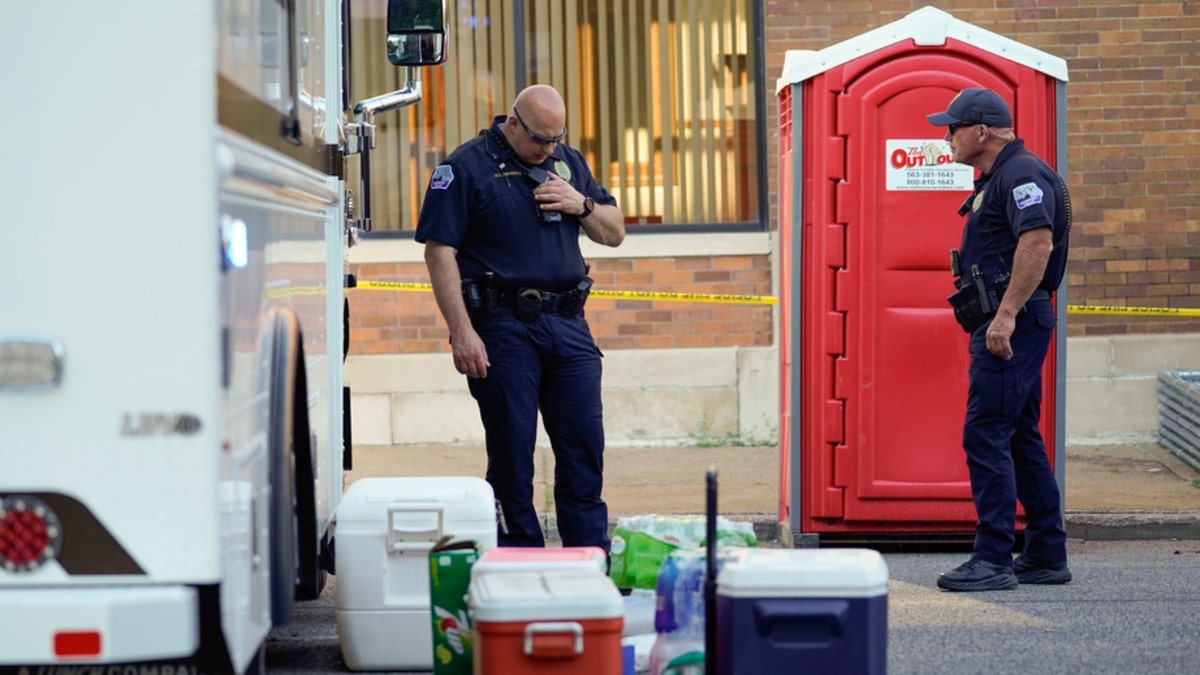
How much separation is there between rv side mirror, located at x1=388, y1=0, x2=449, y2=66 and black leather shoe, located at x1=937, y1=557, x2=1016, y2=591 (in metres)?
2.82

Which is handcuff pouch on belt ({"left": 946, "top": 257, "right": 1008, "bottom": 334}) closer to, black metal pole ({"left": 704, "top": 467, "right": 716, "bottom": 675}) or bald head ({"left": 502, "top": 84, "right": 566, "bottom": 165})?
bald head ({"left": 502, "top": 84, "right": 566, "bottom": 165})

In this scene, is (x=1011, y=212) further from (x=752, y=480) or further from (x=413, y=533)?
(x=752, y=480)

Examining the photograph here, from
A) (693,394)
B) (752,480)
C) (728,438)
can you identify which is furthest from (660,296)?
(752,480)

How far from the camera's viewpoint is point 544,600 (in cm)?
438

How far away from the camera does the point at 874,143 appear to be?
305 inches

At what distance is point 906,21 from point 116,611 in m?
5.04

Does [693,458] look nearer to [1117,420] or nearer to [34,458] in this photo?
[1117,420]

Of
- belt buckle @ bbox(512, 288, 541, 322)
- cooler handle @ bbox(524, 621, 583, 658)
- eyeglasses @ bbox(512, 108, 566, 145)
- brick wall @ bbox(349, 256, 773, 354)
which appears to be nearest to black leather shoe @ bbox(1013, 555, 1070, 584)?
belt buckle @ bbox(512, 288, 541, 322)

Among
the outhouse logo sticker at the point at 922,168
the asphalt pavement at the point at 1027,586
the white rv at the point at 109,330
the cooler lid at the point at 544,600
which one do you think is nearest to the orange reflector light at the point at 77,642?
the white rv at the point at 109,330

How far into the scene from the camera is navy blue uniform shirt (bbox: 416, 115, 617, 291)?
6.57m

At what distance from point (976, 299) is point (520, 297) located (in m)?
1.82

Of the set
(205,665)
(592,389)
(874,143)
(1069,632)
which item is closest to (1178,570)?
(1069,632)

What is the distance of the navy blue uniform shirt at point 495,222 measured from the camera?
6566 millimetres

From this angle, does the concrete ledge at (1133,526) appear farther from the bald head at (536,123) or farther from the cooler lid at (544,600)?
the cooler lid at (544,600)
